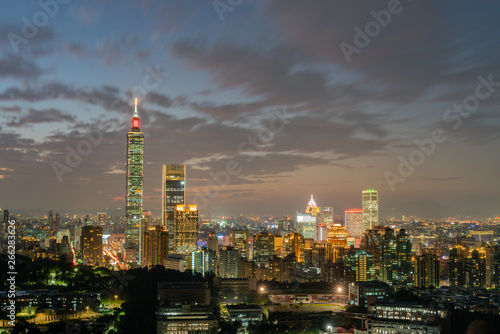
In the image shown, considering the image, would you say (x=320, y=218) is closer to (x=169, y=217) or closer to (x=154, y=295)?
(x=169, y=217)

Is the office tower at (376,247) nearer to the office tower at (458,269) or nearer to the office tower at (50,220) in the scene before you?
the office tower at (458,269)

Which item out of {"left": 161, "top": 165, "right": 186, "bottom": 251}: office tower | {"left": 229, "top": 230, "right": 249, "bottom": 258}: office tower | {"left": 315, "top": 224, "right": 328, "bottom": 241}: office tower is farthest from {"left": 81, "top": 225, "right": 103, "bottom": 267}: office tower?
{"left": 315, "top": 224, "right": 328, "bottom": 241}: office tower

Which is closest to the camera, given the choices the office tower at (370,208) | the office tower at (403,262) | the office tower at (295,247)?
the office tower at (403,262)

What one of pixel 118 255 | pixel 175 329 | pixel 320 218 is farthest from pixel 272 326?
pixel 320 218

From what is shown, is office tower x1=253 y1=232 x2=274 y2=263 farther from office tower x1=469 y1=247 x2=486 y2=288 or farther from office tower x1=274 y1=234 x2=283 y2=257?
office tower x1=469 y1=247 x2=486 y2=288

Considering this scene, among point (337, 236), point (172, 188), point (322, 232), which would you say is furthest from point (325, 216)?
point (172, 188)

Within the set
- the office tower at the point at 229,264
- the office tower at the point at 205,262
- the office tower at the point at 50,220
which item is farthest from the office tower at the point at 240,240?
the office tower at the point at 50,220
